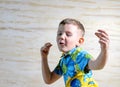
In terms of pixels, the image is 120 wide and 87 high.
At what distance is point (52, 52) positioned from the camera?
1831 millimetres

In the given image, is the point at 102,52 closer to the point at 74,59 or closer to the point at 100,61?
the point at 100,61

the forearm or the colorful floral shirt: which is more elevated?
the forearm

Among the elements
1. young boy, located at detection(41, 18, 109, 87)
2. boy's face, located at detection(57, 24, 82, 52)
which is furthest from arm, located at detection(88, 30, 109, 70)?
boy's face, located at detection(57, 24, 82, 52)

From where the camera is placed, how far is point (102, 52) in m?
0.78

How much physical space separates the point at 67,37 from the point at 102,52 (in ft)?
0.69

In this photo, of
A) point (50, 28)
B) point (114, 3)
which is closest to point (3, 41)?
point (50, 28)

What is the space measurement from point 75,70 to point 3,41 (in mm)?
1022

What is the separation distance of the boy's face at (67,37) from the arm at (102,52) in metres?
0.13

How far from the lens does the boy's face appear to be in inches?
37.6

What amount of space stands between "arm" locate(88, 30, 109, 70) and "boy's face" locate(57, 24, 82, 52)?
0.43 ft

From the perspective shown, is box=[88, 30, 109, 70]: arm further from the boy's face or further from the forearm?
the boy's face

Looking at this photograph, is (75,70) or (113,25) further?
(113,25)

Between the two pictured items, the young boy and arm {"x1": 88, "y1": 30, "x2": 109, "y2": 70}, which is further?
the young boy

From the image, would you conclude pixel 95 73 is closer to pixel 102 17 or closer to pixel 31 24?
pixel 102 17
